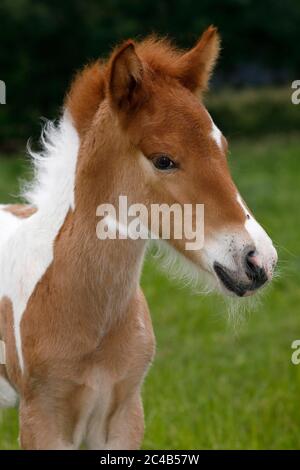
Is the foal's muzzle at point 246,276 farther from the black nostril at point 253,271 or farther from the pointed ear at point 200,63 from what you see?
the pointed ear at point 200,63

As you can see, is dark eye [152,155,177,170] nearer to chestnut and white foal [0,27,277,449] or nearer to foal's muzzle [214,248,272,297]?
chestnut and white foal [0,27,277,449]

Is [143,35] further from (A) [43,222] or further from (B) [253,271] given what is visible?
(B) [253,271]

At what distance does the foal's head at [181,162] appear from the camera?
8.56ft

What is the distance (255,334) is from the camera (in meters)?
7.54

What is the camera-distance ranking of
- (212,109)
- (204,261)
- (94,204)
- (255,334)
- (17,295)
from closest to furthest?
(204,261) < (94,204) < (17,295) < (255,334) < (212,109)

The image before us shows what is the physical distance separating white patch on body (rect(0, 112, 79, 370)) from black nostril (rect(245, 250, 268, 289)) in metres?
0.73

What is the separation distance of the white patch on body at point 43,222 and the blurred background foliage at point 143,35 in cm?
1409

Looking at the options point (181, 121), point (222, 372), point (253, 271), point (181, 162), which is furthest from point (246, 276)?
point (222, 372)

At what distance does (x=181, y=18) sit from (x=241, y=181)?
27.1 ft

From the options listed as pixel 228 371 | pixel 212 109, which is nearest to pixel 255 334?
pixel 228 371

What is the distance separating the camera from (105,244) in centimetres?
294

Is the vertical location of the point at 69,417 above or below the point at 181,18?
below

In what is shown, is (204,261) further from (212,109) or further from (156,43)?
(212,109)

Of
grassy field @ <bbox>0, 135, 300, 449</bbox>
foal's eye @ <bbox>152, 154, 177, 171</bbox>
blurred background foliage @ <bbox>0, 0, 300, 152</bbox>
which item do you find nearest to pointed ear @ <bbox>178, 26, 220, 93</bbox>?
foal's eye @ <bbox>152, 154, 177, 171</bbox>
